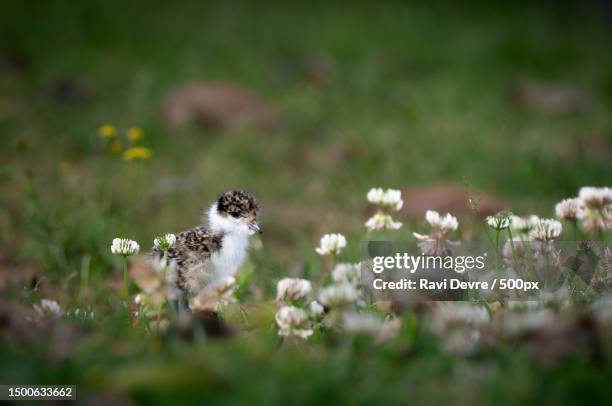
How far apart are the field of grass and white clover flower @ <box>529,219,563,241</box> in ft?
2.55

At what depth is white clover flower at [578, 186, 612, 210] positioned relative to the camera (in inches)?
151

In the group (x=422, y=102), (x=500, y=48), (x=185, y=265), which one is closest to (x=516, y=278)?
(x=185, y=265)

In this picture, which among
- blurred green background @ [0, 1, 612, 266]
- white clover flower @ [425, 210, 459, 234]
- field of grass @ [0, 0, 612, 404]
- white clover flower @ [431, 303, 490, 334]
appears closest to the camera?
field of grass @ [0, 0, 612, 404]

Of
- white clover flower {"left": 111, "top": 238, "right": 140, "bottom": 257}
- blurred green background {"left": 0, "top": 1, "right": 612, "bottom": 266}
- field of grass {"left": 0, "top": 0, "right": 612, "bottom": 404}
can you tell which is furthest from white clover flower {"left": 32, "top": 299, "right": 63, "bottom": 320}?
blurred green background {"left": 0, "top": 1, "right": 612, "bottom": 266}

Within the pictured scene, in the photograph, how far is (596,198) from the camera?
3.84m

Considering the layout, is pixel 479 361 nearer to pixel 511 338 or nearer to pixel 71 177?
pixel 511 338

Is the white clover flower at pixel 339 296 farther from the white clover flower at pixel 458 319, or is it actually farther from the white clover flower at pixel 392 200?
the white clover flower at pixel 392 200

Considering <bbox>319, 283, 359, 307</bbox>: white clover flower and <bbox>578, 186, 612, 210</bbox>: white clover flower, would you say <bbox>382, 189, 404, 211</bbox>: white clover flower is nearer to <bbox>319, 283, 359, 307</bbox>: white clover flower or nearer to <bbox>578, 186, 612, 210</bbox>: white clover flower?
<bbox>319, 283, 359, 307</bbox>: white clover flower

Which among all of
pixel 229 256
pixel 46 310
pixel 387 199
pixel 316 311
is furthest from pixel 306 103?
pixel 46 310

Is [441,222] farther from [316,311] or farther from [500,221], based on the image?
[316,311]

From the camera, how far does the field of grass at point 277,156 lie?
2.94 metres

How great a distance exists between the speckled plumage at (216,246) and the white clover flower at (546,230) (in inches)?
54.0

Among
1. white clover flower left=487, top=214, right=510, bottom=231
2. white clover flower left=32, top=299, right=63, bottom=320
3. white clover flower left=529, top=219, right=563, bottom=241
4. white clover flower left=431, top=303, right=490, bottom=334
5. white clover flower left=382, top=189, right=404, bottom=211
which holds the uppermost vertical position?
white clover flower left=382, top=189, right=404, bottom=211

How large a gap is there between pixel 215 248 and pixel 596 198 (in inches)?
72.4
